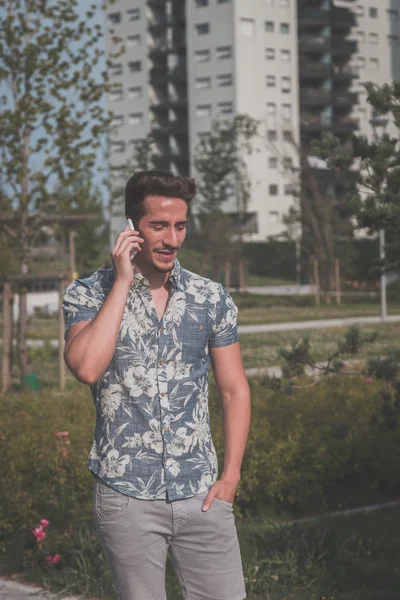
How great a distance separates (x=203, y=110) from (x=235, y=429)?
267 ft

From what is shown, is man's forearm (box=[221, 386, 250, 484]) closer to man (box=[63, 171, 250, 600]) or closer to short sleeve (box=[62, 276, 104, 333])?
man (box=[63, 171, 250, 600])

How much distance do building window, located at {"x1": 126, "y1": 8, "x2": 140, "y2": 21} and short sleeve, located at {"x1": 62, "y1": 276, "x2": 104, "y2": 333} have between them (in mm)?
88165

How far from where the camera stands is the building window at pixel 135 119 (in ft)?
290

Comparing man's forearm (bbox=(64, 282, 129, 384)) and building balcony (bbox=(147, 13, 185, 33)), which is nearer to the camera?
man's forearm (bbox=(64, 282, 129, 384))

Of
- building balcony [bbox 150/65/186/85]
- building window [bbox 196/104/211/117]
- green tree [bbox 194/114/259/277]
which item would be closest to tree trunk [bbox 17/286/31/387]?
green tree [bbox 194/114/259/277]

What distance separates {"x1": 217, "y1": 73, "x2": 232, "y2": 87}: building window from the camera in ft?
270

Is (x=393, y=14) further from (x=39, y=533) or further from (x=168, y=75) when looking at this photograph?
(x=39, y=533)

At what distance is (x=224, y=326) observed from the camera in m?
3.27

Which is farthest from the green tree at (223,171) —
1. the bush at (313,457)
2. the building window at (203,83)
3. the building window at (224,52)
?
the bush at (313,457)

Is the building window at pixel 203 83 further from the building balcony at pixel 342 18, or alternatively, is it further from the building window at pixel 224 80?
the building balcony at pixel 342 18

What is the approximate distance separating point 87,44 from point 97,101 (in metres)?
0.75

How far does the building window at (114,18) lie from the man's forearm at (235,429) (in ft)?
295

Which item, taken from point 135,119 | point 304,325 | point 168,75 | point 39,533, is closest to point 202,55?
point 168,75

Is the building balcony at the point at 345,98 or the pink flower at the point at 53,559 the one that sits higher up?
the building balcony at the point at 345,98
